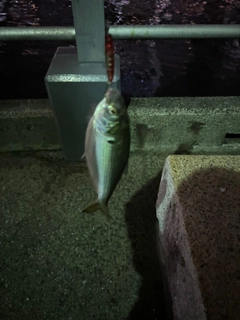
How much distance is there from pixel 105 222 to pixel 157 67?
11.5ft

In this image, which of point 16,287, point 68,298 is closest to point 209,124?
point 68,298

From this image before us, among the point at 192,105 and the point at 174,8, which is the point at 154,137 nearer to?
the point at 192,105

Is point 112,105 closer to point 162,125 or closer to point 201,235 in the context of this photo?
point 201,235

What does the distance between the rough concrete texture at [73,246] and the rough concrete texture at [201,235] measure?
0.83 ft

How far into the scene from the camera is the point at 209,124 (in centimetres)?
302

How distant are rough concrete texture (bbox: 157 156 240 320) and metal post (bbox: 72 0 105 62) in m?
1.08

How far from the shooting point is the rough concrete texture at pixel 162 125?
293cm

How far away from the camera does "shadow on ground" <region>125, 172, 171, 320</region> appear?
7.14 feet

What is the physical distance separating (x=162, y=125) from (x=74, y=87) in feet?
3.57

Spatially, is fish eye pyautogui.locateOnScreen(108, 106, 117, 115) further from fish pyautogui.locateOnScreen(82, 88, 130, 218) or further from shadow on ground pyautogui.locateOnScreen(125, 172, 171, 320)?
shadow on ground pyautogui.locateOnScreen(125, 172, 171, 320)

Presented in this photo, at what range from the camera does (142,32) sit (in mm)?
2230

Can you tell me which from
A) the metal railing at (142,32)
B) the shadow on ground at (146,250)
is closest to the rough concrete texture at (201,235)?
the shadow on ground at (146,250)

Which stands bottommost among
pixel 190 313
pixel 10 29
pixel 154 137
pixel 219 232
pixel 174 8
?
pixel 174 8

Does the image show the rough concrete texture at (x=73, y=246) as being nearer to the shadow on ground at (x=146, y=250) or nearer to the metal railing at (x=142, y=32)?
the shadow on ground at (x=146, y=250)
